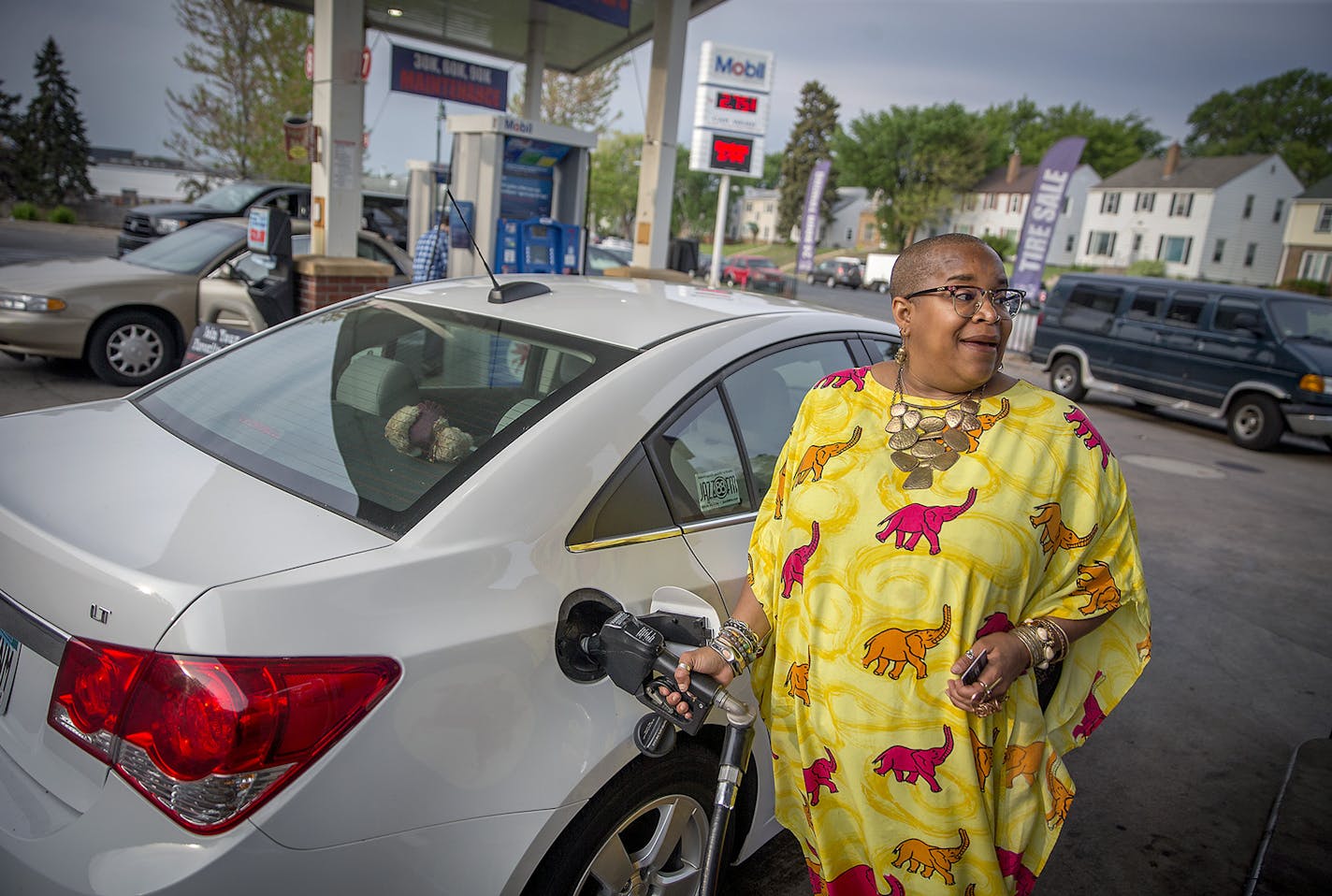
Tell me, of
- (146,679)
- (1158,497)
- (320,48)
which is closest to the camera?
(146,679)

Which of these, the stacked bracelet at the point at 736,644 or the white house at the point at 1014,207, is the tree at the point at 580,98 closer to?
the stacked bracelet at the point at 736,644

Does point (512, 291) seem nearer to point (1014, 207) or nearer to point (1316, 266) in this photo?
point (1316, 266)

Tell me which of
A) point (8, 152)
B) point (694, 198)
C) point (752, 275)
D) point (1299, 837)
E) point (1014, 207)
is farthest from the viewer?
point (694, 198)

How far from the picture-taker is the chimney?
57.0 meters

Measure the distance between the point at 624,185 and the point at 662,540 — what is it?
6009 cm

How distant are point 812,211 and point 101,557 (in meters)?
28.6

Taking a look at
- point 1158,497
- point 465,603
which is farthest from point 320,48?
point 1158,497

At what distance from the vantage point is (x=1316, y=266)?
174 feet

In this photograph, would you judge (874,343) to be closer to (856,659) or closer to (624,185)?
(856,659)

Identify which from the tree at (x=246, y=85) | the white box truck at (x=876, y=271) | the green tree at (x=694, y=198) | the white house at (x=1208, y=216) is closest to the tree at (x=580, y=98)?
the tree at (x=246, y=85)

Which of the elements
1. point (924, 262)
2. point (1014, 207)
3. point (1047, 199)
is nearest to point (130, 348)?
point (924, 262)

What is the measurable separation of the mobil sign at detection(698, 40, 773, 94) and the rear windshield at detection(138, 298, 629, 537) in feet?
40.9

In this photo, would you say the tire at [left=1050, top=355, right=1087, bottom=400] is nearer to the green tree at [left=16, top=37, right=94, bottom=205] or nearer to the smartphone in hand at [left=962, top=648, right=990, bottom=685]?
the smartphone in hand at [left=962, top=648, right=990, bottom=685]

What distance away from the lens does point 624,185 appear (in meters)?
59.5
